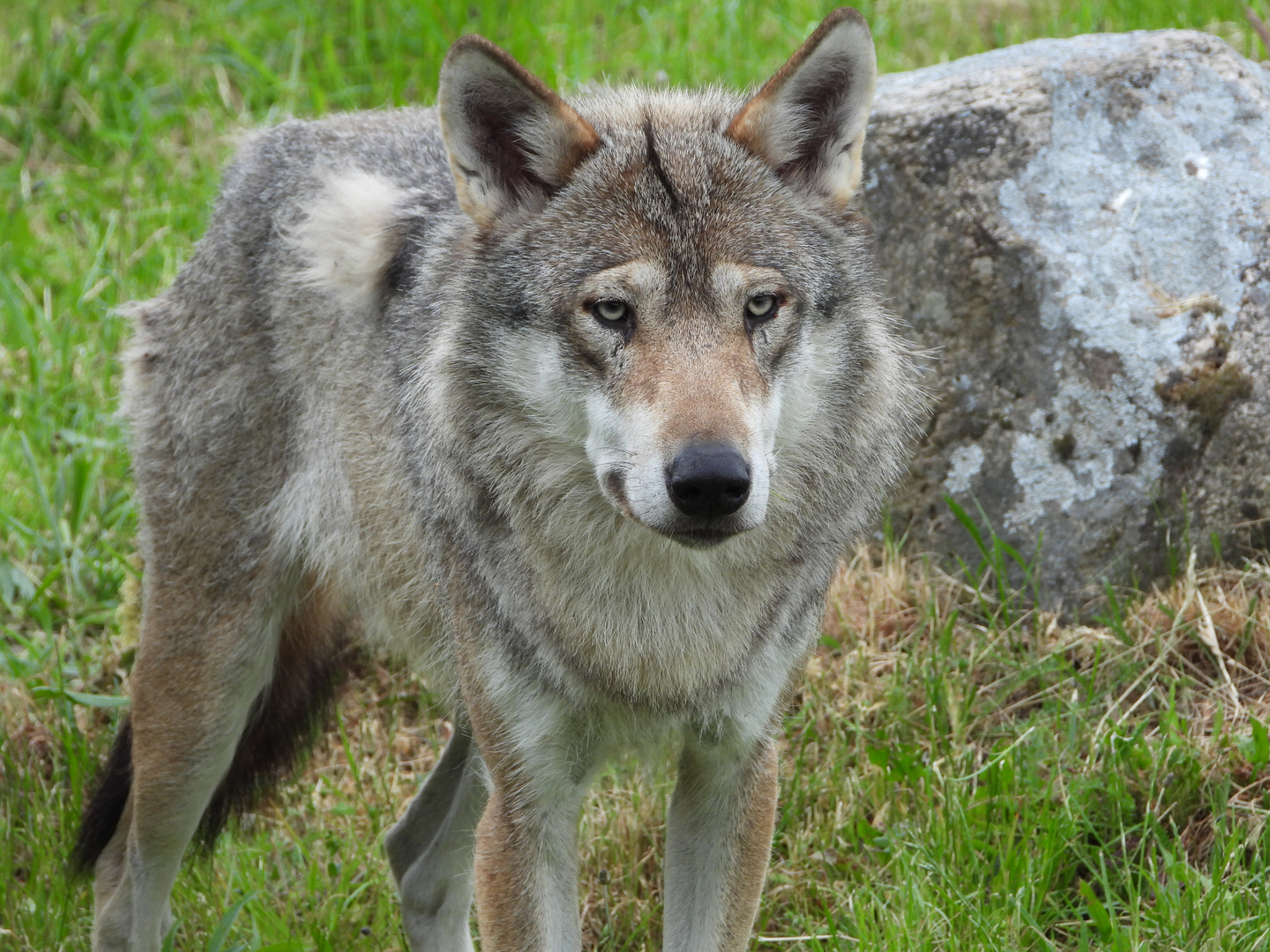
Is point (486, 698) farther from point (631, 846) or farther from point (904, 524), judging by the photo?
point (904, 524)

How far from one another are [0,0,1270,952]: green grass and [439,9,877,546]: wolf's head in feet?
4.24

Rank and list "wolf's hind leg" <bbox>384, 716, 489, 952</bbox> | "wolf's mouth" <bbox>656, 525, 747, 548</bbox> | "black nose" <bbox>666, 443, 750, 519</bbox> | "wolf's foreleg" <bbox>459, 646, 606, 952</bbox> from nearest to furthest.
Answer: "black nose" <bbox>666, 443, 750, 519</bbox> → "wolf's mouth" <bbox>656, 525, 747, 548</bbox> → "wolf's foreleg" <bbox>459, 646, 606, 952</bbox> → "wolf's hind leg" <bbox>384, 716, 489, 952</bbox>

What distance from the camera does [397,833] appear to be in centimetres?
426

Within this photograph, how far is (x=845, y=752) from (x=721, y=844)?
3.43 feet

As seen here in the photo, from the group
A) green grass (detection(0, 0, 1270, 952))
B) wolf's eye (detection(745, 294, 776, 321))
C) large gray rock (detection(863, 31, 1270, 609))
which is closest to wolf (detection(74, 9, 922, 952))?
wolf's eye (detection(745, 294, 776, 321))

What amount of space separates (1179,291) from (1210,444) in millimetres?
498

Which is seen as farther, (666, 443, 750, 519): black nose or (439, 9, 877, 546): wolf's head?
(439, 9, 877, 546): wolf's head

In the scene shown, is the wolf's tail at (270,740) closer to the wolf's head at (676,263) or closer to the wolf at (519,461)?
the wolf at (519,461)

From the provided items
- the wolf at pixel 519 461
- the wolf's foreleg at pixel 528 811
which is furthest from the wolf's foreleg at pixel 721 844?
the wolf's foreleg at pixel 528 811

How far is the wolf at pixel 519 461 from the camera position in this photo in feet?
9.69

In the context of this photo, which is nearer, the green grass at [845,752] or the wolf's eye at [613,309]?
the wolf's eye at [613,309]

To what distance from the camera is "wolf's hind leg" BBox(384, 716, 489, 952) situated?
410 cm

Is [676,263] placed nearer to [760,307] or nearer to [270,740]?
[760,307]

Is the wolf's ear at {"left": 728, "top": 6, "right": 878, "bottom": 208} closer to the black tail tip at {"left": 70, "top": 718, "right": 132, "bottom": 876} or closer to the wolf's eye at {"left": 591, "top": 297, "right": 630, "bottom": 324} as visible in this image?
the wolf's eye at {"left": 591, "top": 297, "right": 630, "bottom": 324}
